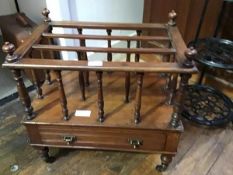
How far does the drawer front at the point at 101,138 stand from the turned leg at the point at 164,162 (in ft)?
0.22

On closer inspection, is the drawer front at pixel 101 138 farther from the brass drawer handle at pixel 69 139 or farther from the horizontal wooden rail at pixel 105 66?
the horizontal wooden rail at pixel 105 66

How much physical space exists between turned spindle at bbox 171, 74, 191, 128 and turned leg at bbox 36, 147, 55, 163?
0.63 meters

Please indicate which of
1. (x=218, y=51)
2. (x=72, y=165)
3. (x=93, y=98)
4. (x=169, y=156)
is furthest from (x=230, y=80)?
(x=72, y=165)

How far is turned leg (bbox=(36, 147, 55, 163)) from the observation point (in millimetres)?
1193

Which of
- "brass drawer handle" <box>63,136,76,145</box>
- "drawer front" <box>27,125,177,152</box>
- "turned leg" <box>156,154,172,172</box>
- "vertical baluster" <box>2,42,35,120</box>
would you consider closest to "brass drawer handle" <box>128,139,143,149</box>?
"drawer front" <box>27,125,177,152</box>

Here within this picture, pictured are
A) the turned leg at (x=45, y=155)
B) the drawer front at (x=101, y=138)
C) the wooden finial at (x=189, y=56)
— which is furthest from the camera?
the turned leg at (x=45, y=155)

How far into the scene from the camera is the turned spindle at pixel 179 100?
0.91 m

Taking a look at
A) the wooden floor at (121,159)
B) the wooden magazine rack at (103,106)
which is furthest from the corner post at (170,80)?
the wooden floor at (121,159)

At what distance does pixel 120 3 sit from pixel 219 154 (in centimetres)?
134

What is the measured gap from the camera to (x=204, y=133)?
4.76ft

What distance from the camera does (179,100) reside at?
963 millimetres

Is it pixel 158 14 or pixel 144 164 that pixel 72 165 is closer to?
pixel 144 164

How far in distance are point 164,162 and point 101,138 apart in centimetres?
34

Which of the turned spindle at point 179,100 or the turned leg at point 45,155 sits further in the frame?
the turned leg at point 45,155
